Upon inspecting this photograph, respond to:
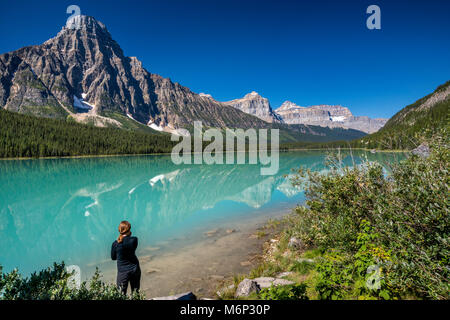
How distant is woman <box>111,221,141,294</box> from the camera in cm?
707

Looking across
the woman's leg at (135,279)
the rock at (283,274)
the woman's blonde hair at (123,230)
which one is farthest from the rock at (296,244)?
the woman's blonde hair at (123,230)

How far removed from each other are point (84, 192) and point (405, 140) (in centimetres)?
4299

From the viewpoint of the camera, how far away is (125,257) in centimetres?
716

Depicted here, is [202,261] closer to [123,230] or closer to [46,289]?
[123,230]

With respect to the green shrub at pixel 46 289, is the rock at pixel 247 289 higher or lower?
lower

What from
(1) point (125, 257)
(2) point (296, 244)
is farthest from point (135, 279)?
(2) point (296, 244)

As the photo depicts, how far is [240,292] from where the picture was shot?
886 cm

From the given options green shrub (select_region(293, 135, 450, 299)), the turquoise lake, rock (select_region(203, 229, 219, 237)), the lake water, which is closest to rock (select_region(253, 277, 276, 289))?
green shrub (select_region(293, 135, 450, 299))

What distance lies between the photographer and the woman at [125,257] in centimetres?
707

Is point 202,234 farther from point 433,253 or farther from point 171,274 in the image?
point 433,253

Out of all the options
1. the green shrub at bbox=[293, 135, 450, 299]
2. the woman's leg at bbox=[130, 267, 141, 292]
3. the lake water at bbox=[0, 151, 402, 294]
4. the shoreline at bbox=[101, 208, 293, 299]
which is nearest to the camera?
the green shrub at bbox=[293, 135, 450, 299]

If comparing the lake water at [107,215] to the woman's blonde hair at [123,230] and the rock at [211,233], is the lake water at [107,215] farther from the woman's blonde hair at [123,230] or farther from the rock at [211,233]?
the woman's blonde hair at [123,230]

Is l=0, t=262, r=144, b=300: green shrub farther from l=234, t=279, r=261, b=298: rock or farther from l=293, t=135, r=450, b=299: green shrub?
l=293, t=135, r=450, b=299: green shrub
